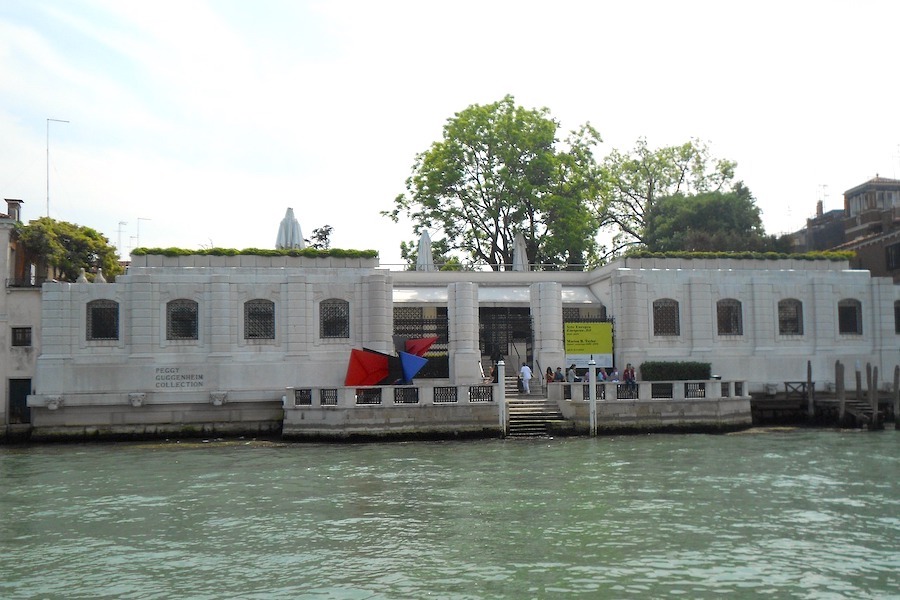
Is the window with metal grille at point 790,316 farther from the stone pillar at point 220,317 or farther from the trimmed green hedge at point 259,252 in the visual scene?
the stone pillar at point 220,317

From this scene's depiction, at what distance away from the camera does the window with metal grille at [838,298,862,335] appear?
128ft

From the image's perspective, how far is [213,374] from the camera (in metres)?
33.7

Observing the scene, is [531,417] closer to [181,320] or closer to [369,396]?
[369,396]

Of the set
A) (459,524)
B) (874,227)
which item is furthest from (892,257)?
(459,524)

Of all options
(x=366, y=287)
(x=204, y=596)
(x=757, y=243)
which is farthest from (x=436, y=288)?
(x=204, y=596)

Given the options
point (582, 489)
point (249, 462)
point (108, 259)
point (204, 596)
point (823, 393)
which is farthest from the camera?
point (108, 259)

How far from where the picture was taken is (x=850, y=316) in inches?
1540

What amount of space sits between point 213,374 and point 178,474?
1057 centimetres

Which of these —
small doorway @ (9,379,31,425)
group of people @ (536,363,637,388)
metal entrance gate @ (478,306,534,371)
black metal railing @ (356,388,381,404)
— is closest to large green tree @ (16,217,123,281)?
small doorway @ (9,379,31,425)

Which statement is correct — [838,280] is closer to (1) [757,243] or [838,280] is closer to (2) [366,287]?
(1) [757,243]

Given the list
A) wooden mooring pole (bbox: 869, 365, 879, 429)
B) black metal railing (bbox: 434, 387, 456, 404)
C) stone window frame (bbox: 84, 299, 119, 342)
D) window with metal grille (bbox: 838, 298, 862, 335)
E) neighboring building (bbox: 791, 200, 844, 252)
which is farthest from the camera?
neighboring building (bbox: 791, 200, 844, 252)

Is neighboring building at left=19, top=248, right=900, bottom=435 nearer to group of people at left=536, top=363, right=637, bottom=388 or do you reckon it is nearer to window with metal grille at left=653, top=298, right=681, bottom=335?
window with metal grille at left=653, top=298, right=681, bottom=335

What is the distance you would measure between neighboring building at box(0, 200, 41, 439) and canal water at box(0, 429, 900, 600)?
7.25m

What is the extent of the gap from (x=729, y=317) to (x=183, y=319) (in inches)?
884
